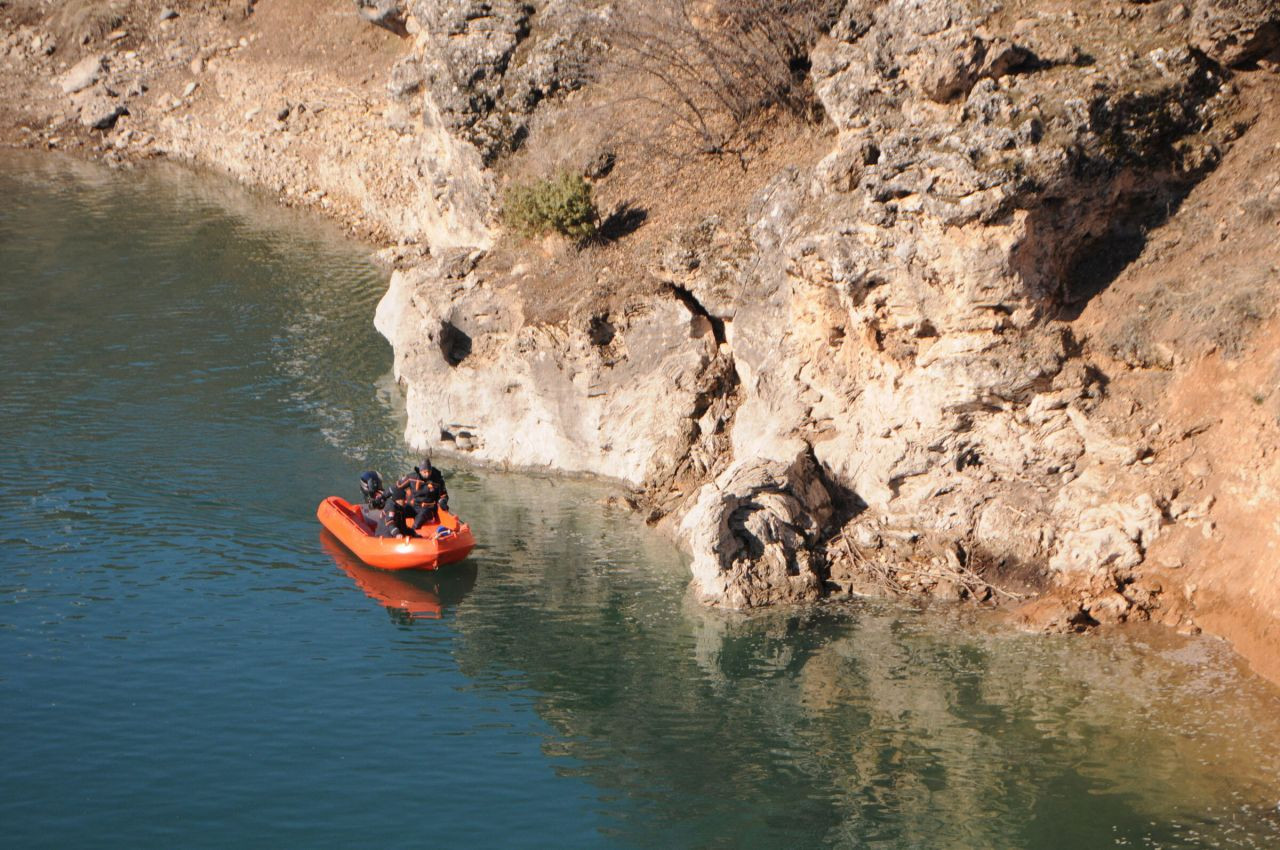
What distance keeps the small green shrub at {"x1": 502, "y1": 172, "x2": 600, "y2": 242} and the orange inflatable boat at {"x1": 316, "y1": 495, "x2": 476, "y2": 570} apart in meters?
8.30

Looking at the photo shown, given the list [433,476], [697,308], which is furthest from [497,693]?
[697,308]

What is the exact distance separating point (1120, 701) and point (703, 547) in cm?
727

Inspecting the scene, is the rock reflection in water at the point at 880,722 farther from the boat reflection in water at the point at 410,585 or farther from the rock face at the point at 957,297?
the rock face at the point at 957,297

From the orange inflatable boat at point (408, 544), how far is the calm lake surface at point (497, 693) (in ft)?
1.16

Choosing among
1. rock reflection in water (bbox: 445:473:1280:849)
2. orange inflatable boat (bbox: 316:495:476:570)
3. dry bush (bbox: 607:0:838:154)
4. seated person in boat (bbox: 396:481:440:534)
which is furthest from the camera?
dry bush (bbox: 607:0:838:154)

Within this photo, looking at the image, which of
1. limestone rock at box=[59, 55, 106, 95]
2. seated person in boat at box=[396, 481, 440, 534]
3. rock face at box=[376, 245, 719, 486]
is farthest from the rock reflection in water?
limestone rock at box=[59, 55, 106, 95]

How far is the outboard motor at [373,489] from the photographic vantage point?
84.9ft

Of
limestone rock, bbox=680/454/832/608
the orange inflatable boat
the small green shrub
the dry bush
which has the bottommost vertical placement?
the orange inflatable boat

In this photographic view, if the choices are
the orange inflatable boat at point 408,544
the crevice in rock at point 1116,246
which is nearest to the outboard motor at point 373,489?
the orange inflatable boat at point 408,544

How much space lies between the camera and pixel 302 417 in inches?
1216

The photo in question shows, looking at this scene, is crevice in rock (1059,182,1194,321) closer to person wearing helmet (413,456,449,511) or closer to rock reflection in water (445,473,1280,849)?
rock reflection in water (445,473,1280,849)

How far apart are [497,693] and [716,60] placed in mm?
18284

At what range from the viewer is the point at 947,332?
22.4m

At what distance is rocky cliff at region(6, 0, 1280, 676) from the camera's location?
20750 millimetres
